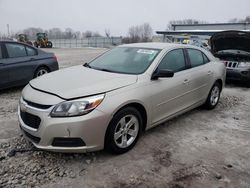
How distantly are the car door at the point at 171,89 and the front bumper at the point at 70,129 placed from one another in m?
1.04

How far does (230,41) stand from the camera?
28.1 ft

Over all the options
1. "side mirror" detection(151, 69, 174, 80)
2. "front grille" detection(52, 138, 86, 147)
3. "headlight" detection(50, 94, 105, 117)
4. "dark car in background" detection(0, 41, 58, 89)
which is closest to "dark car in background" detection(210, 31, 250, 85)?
"side mirror" detection(151, 69, 174, 80)

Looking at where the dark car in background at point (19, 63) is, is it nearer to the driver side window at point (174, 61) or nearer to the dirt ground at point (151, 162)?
the dirt ground at point (151, 162)

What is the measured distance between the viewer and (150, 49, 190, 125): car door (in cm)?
388

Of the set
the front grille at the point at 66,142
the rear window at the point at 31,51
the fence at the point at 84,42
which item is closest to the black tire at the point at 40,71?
the rear window at the point at 31,51

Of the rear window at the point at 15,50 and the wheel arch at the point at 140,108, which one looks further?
the rear window at the point at 15,50

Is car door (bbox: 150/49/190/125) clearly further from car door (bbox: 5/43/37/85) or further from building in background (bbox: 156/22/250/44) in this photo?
building in background (bbox: 156/22/250/44)

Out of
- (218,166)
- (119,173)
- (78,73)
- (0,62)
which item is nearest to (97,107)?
(119,173)

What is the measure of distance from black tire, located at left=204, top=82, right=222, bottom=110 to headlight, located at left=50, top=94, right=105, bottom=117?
10.4ft

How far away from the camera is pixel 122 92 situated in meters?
3.34

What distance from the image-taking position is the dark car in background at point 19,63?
6304 millimetres

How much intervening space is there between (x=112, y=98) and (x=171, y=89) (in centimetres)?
129

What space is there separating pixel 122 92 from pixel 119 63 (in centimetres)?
104

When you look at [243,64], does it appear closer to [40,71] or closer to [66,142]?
[40,71]
